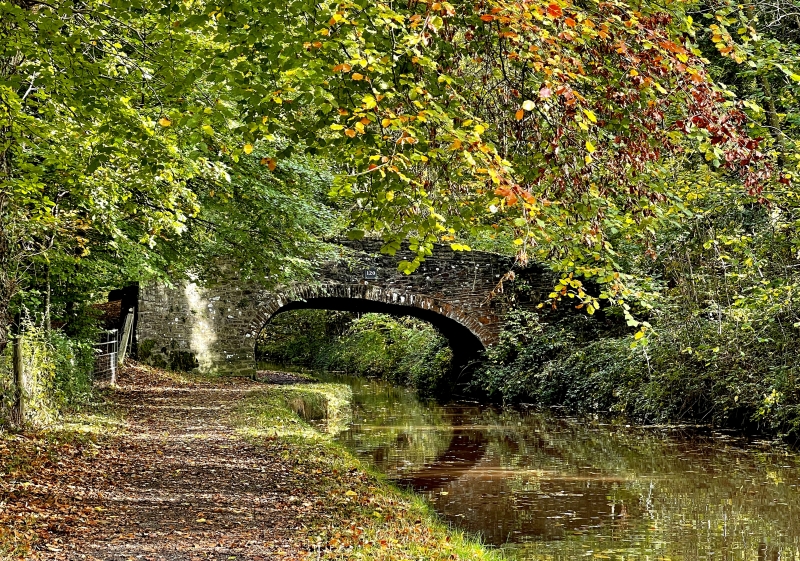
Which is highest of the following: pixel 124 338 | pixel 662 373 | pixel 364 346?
pixel 124 338

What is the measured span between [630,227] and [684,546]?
280 centimetres

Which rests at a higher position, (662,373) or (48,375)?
(48,375)

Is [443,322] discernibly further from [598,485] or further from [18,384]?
[18,384]

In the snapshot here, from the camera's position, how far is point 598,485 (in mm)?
9672

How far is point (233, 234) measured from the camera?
11.2m

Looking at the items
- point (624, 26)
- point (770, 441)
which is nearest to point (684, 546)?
point (624, 26)

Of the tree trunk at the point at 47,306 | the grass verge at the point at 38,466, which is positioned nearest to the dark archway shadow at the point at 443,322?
the grass verge at the point at 38,466

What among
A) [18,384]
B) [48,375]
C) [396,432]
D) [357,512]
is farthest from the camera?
[396,432]

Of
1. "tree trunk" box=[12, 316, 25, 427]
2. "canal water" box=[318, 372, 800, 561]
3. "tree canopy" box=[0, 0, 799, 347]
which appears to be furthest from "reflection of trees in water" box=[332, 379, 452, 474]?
"tree canopy" box=[0, 0, 799, 347]

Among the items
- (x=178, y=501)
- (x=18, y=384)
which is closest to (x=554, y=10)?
(x=178, y=501)

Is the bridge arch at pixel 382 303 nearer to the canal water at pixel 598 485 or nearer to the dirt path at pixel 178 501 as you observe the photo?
the canal water at pixel 598 485

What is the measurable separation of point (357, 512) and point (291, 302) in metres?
15.7

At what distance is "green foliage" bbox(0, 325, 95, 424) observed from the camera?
9.23 meters

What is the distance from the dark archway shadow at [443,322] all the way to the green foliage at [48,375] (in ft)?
33.5
